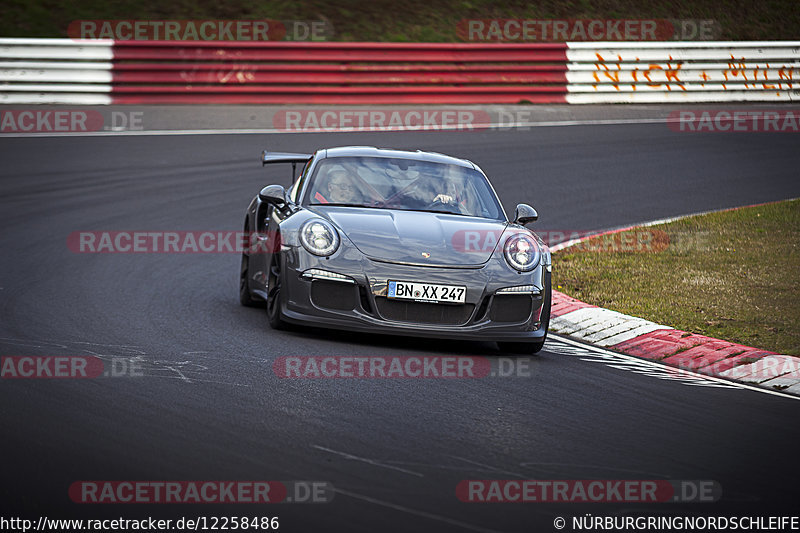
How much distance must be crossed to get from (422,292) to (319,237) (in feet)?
2.61

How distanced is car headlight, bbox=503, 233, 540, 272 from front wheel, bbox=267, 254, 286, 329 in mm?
1525

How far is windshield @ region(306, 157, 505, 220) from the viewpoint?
27.0 ft

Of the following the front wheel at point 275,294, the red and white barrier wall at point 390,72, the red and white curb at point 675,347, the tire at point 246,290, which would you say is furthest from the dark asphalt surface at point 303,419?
the red and white barrier wall at point 390,72

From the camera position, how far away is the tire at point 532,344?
7480 millimetres

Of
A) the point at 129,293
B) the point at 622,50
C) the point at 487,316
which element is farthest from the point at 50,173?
the point at 622,50

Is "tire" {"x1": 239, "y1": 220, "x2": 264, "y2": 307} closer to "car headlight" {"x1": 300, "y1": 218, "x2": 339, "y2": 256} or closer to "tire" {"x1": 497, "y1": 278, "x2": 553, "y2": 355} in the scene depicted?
"car headlight" {"x1": 300, "y1": 218, "x2": 339, "y2": 256}

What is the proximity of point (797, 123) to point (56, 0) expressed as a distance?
1413cm

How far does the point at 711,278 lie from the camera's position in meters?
10.2

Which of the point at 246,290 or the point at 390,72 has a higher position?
the point at 390,72

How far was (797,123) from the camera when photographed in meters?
20.4

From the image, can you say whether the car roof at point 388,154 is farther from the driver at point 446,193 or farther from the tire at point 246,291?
the tire at point 246,291

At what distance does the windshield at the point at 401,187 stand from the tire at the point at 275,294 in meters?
0.67

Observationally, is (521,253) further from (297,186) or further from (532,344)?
(297,186)

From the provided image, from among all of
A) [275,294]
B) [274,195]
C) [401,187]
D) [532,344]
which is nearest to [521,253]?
[532,344]
